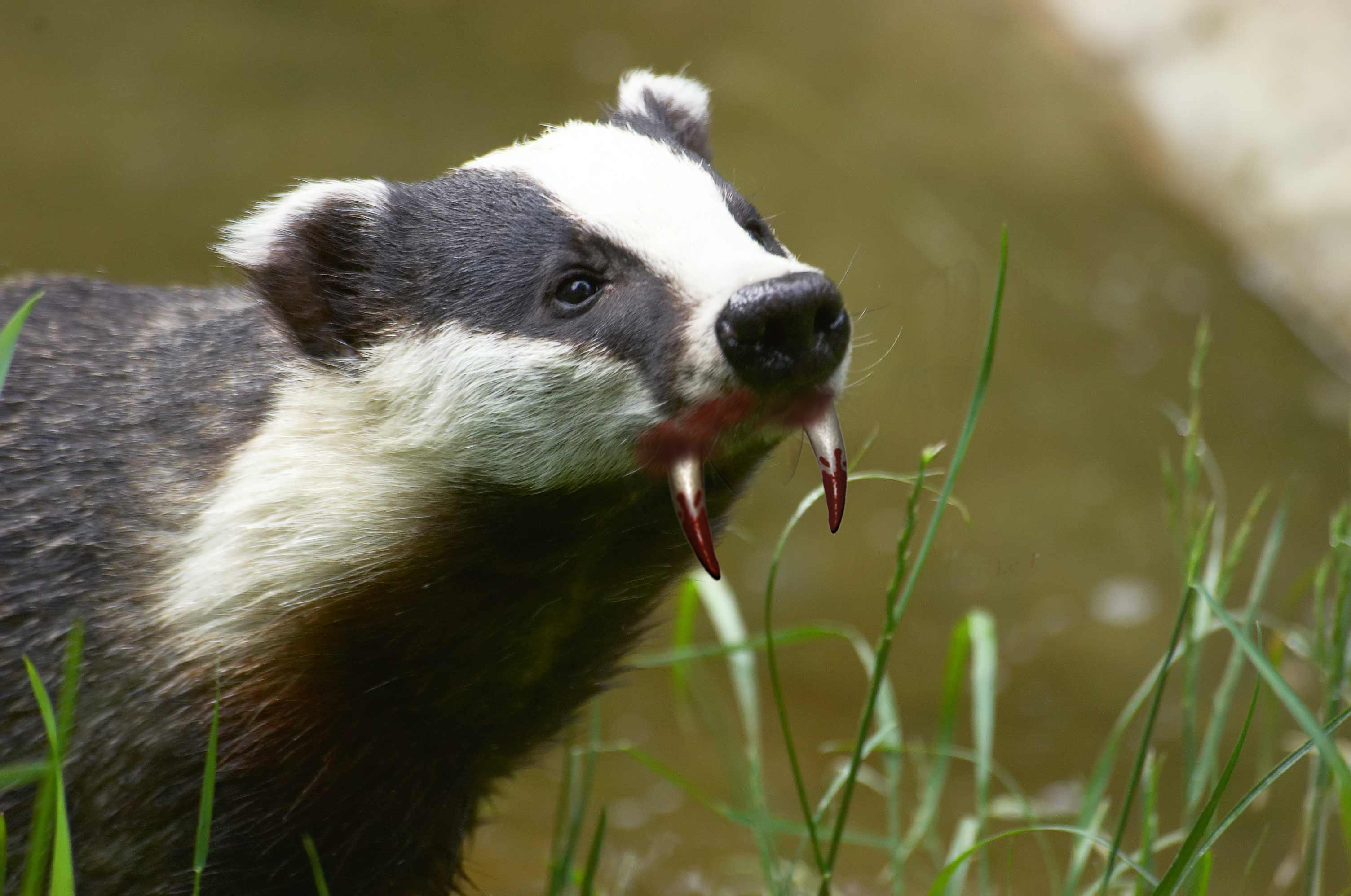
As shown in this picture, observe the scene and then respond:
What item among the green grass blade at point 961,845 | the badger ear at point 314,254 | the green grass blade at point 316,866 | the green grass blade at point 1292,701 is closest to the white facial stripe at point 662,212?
the badger ear at point 314,254

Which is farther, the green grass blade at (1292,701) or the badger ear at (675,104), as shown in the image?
the badger ear at (675,104)

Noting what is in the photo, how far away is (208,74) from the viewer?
633cm

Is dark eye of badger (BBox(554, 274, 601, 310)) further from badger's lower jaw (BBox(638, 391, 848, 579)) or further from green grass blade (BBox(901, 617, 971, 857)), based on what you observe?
green grass blade (BBox(901, 617, 971, 857))

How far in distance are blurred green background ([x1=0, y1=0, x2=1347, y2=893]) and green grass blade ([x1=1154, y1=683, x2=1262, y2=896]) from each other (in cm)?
166

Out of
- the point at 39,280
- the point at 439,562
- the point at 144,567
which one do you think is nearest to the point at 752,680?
the point at 439,562

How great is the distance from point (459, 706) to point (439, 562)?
1.03ft

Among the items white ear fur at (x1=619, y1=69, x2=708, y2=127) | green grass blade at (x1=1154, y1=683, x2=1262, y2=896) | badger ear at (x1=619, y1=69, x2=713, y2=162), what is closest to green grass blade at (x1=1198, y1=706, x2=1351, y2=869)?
green grass blade at (x1=1154, y1=683, x2=1262, y2=896)

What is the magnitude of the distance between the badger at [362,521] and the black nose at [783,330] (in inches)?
6.6

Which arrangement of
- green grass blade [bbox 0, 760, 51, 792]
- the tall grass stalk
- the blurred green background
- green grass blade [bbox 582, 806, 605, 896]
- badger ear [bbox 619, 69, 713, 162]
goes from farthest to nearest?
the blurred green background
badger ear [bbox 619, 69, 713, 162]
green grass blade [bbox 582, 806, 605, 896]
the tall grass stalk
green grass blade [bbox 0, 760, 51, 792]

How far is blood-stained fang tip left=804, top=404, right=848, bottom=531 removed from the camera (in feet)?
7.14

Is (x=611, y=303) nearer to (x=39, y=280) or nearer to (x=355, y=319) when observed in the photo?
(x=355, y=319)

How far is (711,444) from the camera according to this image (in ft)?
7.14

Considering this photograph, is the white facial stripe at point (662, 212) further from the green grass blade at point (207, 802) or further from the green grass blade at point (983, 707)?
the green grass blade at point (983, 707)

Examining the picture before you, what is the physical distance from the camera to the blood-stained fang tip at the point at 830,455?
218 centimetres
